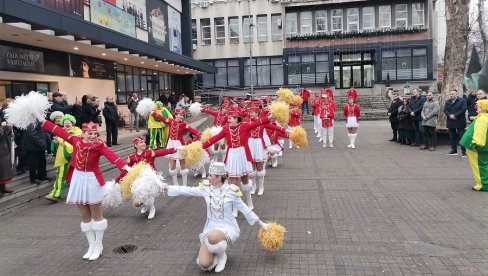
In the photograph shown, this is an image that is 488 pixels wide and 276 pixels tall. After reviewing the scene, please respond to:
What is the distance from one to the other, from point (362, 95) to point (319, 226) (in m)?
32.7

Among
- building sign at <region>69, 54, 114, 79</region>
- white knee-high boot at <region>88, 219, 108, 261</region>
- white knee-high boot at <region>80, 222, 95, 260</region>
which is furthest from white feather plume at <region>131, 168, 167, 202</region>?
building sign at <region>69, 54, 114, 79</region>

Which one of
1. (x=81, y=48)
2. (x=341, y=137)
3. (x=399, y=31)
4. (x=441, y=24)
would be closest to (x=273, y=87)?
(x=399, y=31)

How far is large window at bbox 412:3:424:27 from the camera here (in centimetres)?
3878

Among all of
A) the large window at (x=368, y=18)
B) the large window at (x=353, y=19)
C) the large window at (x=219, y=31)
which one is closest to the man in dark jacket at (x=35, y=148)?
the large window at (x=219, y=31)

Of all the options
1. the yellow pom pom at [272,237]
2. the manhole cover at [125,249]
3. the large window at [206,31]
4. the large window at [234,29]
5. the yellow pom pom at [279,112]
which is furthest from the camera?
the large window at [206,31]

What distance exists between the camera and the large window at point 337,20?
40.2 meters

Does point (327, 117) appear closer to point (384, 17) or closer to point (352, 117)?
point (352, 117)

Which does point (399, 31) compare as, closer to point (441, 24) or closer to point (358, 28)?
point (358, 28)

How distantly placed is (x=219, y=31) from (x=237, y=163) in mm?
36762

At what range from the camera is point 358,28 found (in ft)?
131

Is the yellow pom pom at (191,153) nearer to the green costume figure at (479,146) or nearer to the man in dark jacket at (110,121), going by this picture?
the green costume figure at (479,146)

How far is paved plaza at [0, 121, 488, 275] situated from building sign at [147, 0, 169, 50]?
19.2 meters

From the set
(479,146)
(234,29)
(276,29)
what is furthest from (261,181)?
(234,29)

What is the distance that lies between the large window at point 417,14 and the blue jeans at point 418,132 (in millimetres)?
25762
